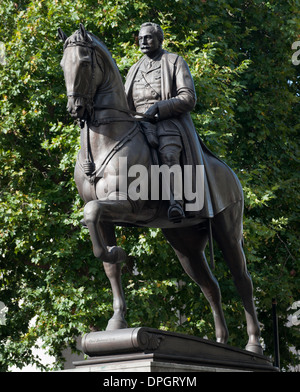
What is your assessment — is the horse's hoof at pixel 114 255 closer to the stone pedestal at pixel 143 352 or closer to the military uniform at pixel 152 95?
the stone pedestal at pixel 143 352

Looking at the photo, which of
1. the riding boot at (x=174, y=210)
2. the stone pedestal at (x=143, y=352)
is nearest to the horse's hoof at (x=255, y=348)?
the stone pedestal at (x=143, y=352)

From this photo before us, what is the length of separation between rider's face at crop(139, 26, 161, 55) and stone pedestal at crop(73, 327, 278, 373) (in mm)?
3361

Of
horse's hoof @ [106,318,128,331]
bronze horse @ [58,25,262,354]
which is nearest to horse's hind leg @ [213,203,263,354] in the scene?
bronze horse @ [58,25,262,354]

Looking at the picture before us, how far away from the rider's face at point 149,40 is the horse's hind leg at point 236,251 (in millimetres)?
2046

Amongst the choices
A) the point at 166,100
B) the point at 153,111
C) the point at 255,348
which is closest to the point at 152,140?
the point at 153,111

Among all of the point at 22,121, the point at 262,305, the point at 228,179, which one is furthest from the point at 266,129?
the point at 228,179

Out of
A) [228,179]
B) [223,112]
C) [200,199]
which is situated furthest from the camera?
[223,112]

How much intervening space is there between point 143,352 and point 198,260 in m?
2.65

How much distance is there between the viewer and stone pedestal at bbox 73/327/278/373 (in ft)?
22.9

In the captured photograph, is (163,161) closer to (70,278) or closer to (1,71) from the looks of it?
(70,278)

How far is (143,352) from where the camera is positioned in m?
7.05

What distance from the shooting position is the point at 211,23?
2053 centimetres

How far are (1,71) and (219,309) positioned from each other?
10047 mm

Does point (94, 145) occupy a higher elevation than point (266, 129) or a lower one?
lower
